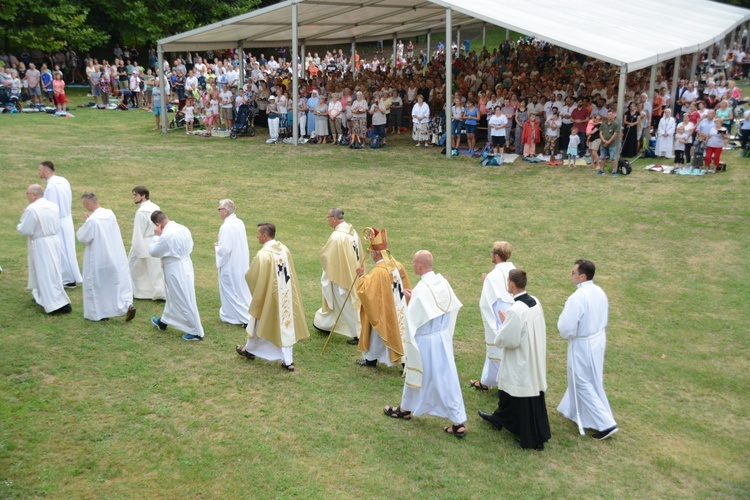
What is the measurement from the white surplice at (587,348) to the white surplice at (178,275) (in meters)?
4.83

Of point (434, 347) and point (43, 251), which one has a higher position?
point (43, 251)

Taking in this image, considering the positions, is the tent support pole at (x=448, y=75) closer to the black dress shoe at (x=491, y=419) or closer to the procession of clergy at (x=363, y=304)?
the procession of clergy at (x=363, y=304)

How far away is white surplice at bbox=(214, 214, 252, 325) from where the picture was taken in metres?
9.63

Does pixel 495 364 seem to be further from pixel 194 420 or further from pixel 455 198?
pixel 455 198

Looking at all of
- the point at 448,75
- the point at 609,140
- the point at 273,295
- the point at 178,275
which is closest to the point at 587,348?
the point at 273,295

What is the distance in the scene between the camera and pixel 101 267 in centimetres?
975

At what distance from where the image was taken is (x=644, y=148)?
20922 millimetres

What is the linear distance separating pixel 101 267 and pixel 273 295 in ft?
9.59

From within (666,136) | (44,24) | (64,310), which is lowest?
(64,310)

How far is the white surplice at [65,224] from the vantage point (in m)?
11.0

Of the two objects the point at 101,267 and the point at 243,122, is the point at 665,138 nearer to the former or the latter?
the point at 243,122

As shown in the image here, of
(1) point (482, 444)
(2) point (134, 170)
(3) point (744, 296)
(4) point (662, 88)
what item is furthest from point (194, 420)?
(4) point (662, 88)

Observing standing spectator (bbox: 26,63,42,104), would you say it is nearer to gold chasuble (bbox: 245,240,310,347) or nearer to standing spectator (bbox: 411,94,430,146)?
standing spectator (bbox: 411,94,430,146)

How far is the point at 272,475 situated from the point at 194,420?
1.33m
